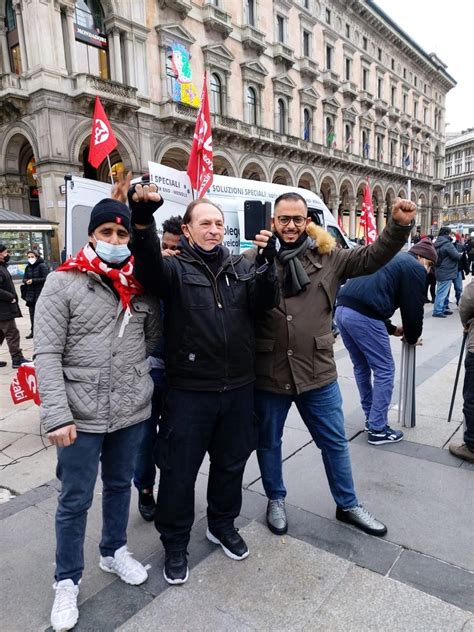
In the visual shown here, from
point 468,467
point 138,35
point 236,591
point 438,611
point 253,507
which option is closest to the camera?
point 438,611

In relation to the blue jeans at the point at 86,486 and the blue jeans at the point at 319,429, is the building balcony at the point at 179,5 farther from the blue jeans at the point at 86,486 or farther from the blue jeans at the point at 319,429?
the blue jeans at the point at 86,486

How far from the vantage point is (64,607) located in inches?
79.4

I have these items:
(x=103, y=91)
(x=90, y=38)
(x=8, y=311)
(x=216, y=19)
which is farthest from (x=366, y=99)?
(x=8, y=311)

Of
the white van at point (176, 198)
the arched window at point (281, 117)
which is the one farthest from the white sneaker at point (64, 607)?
the arched window at point (281, 117)

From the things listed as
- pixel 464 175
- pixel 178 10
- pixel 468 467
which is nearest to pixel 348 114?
pixel 178 10

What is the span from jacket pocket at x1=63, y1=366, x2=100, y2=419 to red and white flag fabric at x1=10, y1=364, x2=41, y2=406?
2.17m

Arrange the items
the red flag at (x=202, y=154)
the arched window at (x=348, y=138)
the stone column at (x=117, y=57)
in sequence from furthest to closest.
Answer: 1. the arched window at (x=348, y=138)
2. the stone column at (x=117, y=57)
3. the red flag at (x=202, y=154)

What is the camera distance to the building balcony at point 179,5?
2177 centimetres

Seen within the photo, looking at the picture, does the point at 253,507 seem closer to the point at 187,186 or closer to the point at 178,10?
the point at 187,186

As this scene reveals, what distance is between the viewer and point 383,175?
43156mm

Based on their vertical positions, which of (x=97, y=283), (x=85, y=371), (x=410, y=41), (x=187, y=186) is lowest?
(x=85, y=371)

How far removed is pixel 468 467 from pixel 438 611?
1576 millimetres

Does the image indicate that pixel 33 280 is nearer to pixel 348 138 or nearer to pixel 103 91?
pixel 103 91

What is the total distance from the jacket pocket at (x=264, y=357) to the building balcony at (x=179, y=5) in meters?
24.7
